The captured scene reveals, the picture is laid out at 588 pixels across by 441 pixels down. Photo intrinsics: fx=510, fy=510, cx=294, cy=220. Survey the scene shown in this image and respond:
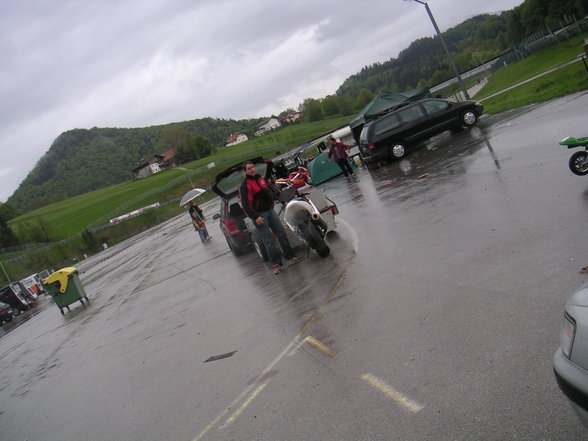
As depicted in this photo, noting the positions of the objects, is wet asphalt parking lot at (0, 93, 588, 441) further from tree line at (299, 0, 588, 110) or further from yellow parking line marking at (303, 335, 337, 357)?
tree line at (299, 0, 588, 110)

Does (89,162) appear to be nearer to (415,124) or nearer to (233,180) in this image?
(415,124)

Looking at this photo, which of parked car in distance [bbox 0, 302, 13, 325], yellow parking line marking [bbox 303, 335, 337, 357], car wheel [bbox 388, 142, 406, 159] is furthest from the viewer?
parked car in distance [bbox 0, 302, 13, 325]

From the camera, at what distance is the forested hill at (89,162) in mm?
155000

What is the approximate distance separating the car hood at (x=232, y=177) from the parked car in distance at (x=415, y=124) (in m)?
8.03

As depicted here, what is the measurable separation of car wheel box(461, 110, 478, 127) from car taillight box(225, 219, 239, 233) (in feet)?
34.0

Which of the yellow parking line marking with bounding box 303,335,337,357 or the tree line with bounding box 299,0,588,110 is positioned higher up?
the tree line with bounding box 299,0,588,110

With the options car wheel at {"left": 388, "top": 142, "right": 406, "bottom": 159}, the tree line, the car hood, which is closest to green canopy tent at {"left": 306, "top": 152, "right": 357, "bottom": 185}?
car wheel at {"left": 388, "top": 142, "right": 406, "bottom": 159}

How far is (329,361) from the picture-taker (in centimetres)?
499

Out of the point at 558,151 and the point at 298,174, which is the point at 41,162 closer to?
the point at 298,174

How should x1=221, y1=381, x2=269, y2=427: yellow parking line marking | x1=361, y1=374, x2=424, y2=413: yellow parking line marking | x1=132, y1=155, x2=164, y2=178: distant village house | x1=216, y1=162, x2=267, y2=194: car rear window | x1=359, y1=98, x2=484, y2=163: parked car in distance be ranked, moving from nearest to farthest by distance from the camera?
x1=361, y1=374, x2=424, y2=413: yellow parking line marking → x1=221, y1=381, x2=269, y2=427: yellow parking line marking → x1=216, y1=162, x2=267, y2=194: car rear window → x1=359, y1=98, x2=484, y2=163: parked car in distance → x1=132, y1=155, x2=164, y2=178: distant village house

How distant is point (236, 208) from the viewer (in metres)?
13.4

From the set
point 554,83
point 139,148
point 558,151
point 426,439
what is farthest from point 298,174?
point 139,148

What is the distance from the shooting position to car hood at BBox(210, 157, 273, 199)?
38.0 feet

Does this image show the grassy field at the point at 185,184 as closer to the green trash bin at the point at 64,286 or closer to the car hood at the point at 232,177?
the car hood at the point at 232,177
